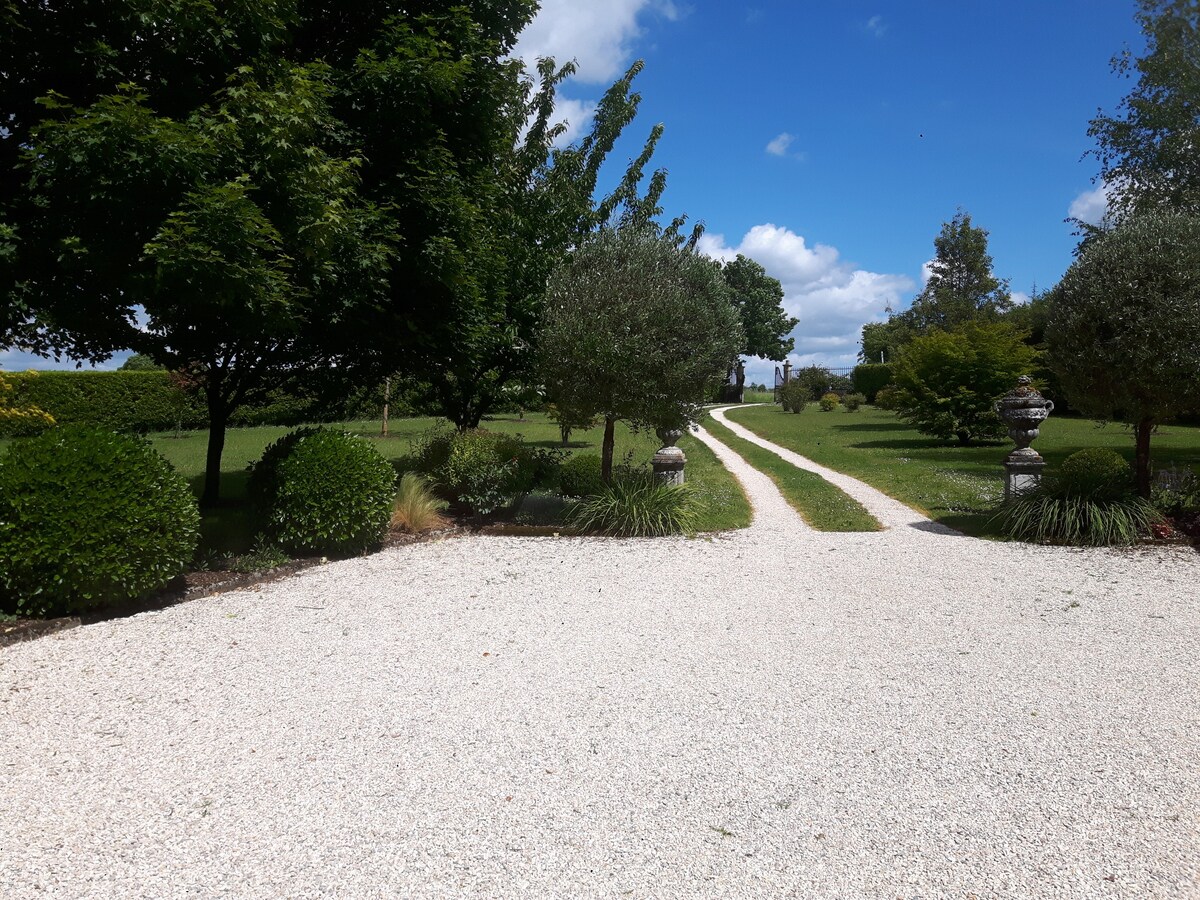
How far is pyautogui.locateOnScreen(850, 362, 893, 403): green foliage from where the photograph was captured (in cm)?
4281

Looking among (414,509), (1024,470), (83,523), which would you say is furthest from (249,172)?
(1024,470)

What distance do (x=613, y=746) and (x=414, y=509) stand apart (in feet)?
21.0

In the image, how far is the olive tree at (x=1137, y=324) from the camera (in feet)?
27.8

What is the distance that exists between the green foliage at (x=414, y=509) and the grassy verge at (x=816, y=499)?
504cm

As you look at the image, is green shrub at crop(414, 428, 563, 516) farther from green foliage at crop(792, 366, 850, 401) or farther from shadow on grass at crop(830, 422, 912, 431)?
green foliage at crop(792, 366, 850, 401)

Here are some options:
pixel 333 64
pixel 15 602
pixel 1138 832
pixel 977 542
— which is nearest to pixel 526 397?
pixel 333 64

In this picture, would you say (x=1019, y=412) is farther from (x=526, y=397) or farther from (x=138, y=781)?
(x=138, y=781)

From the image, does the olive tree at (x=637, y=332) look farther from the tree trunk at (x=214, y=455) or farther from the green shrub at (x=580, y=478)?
the tree trunk at (x=214, y=455)

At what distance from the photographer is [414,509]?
9586 mm

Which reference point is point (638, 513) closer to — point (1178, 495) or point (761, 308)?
point (1178, 495)

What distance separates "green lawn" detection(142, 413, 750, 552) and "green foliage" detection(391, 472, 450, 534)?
1.74 metres

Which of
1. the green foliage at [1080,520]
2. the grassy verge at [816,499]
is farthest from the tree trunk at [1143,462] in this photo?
the grassy verge at [816,499]

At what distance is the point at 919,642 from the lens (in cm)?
536

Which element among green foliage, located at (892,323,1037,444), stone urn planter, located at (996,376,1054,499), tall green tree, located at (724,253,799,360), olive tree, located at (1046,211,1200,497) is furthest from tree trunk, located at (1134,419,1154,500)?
tall green tree, located at (724,253,799,360)
